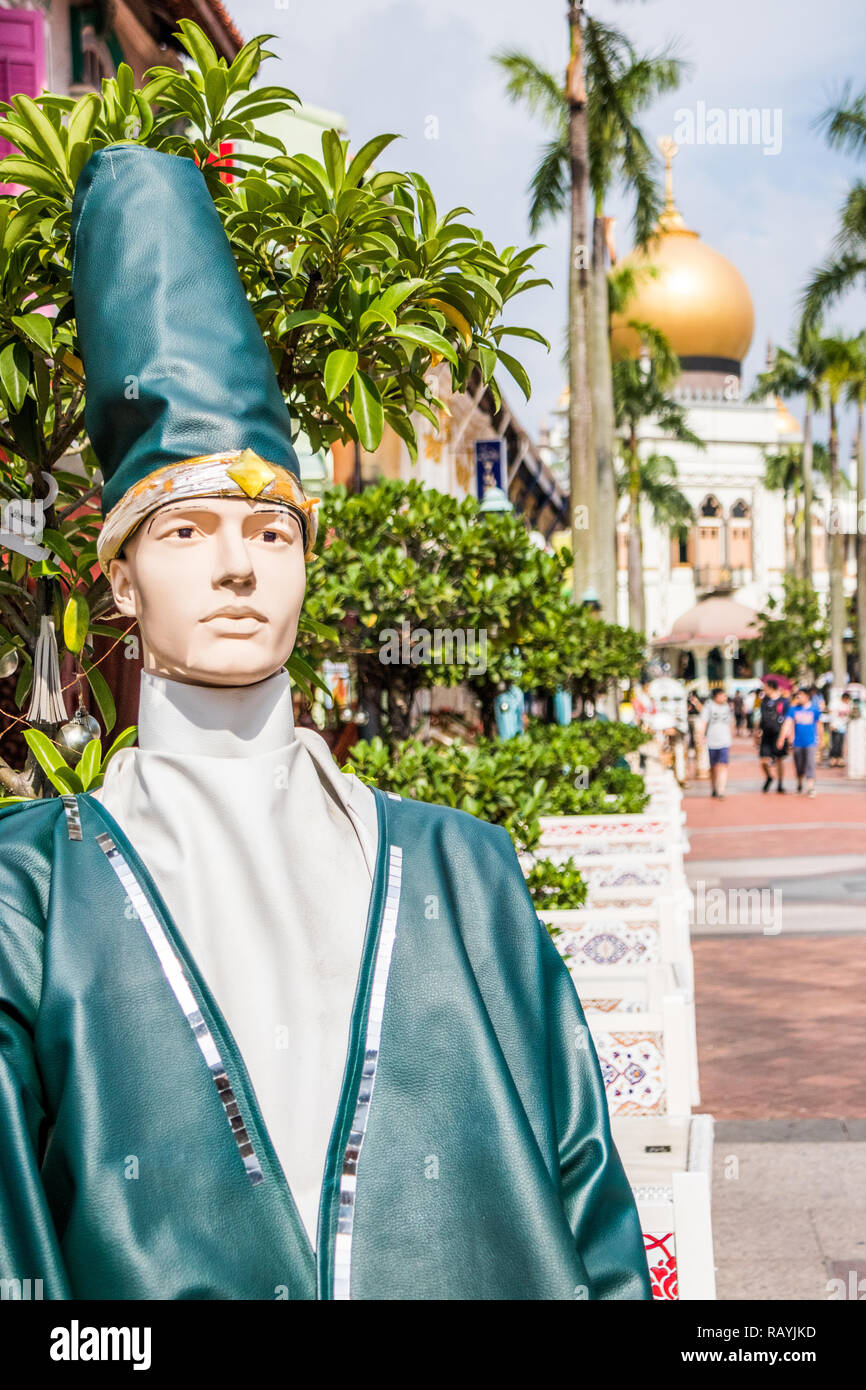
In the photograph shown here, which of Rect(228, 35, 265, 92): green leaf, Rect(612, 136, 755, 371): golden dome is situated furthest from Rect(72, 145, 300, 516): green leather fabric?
Rect(612, 136, 755, 371): golden dome

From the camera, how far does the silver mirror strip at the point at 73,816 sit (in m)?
2.08

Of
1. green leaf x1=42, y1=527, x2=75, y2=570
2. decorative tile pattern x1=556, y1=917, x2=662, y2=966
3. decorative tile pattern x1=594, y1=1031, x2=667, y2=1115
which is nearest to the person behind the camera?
green leaf x1=42, y1=527, x2=75, y2=570

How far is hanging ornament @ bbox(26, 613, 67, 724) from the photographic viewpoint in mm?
3049

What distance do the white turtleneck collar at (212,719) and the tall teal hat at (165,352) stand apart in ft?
0.85

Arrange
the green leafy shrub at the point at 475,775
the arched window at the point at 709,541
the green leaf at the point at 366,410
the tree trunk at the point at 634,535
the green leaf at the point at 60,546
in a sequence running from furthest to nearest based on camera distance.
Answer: the arched window at the point at 709,541
the tree trunk at the point at 634,535
the green leafy shrub at the point at 475,775
the green leaf at the point at 60,546
the green leaf at the point at 366,410

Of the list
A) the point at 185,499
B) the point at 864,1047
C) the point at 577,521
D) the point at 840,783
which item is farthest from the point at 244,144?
the point at 840,783

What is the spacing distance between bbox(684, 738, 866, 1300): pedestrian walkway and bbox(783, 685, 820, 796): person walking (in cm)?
642

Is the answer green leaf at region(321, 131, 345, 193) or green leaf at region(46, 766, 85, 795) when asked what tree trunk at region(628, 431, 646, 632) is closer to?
green leaf at region(321, 131, 345, 193)

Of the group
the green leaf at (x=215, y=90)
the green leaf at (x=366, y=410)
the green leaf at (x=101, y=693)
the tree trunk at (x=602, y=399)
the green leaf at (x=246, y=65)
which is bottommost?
the green leaf at (x=101, y=693)

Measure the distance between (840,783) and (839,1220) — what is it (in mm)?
23458

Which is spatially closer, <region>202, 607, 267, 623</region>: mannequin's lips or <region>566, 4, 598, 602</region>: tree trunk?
<region>202, 607, 267, 623</region>: mannequin's lips

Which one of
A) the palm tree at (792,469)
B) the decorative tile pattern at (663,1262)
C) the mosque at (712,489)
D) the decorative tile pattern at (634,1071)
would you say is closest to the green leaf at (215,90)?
the decorative tile pattern at (663,1262)

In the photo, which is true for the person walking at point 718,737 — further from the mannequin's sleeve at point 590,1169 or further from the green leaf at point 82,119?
the mannequin's sleeve at point 590,1169

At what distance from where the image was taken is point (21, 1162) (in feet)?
5.93
